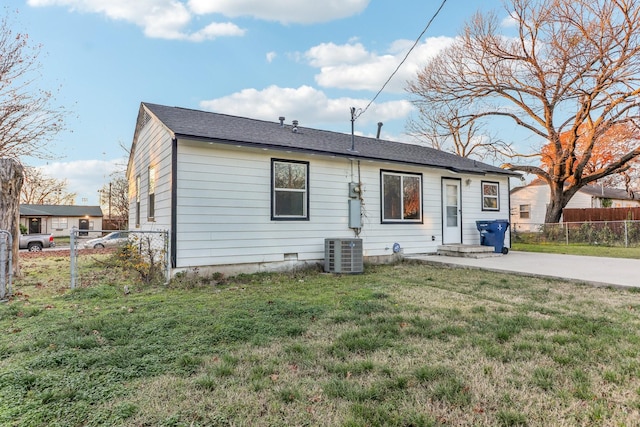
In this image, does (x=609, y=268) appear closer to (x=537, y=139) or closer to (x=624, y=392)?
(x=624, y=392)

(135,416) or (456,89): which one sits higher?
(456,89)

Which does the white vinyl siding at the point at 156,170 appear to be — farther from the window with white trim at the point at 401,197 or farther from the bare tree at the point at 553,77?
the bare tree at the point at 553,77

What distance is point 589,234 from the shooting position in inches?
589

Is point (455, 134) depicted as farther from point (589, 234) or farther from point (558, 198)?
point (589, 234)

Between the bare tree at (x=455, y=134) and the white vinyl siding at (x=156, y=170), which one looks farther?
the bare tree at (x=455, y=134)

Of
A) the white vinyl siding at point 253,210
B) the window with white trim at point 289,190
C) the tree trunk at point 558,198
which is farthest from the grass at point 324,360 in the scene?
the tree trunk at point 558,198

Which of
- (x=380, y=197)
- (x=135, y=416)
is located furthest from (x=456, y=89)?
(x=135, y=416)

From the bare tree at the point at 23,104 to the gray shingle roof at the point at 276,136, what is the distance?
21.5 feet

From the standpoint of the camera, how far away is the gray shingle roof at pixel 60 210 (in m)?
31.1

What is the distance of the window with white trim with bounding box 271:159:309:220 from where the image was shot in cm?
743

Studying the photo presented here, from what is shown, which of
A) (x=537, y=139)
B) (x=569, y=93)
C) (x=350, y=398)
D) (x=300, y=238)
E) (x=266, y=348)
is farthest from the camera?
(x=537, y=139)

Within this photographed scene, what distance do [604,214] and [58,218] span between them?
45.9 metres

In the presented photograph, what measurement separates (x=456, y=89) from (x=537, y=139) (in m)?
5.64

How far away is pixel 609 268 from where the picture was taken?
7176mm
